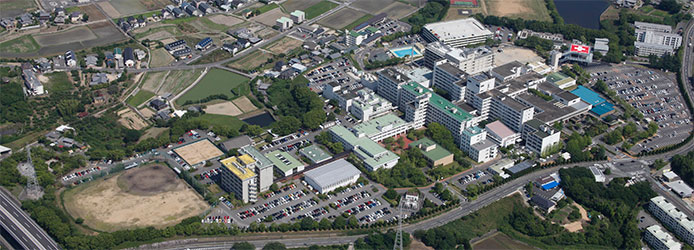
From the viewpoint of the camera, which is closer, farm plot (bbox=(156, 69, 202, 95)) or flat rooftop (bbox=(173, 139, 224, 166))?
flat rooftop (bbox=(173, 139, 224, 166))

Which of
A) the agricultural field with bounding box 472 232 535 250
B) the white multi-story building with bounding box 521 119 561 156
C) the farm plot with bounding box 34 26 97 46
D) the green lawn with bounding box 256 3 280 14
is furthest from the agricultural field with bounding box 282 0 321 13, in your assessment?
the agricultural field with bounding box 472 232 535 250

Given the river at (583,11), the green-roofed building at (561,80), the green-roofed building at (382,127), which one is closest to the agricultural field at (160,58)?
the green-roofed building at (382,127)

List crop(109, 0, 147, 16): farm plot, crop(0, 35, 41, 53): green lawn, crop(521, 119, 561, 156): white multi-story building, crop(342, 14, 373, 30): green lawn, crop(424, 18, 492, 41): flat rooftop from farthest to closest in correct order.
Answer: crop(109, 0, 147, 16): farm plot, crop(342, 14, 373, 30): green lawn, crop(424, 18, 492, 41): flat rooftop, crop(0, 35, 41, 53): green lawn, crop(521, 119, 561, 156): white multi-story building

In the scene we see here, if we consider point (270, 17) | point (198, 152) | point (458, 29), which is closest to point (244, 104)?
point (198, 152)

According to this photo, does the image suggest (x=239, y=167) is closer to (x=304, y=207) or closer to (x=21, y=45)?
(x=304, y=207)

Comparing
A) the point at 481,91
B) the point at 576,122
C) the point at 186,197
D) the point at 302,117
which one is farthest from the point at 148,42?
the point at 576,122

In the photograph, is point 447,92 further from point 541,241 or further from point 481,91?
point 541,241

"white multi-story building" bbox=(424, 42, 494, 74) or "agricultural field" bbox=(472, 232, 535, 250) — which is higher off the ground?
"white multi-story building" bbox=(424, 42, 494, 74)

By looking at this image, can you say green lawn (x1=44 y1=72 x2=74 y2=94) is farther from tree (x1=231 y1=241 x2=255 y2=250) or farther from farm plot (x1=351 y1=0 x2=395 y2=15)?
farm plot (x1=351 y1=0 x2=395 y2=15)
